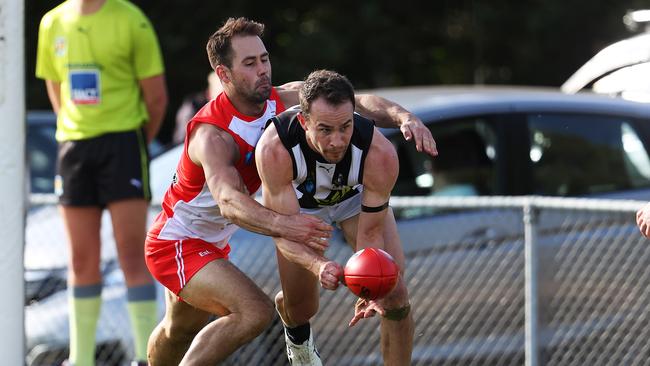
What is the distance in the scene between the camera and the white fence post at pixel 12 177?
4.86 meters

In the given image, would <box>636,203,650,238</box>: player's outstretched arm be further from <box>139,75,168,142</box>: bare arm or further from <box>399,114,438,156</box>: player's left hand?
<box>139,75,168,142</box>: bare arm

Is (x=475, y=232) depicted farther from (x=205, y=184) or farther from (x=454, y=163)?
(x=205, y=184)

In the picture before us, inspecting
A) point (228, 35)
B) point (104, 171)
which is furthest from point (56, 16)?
point (228, 35)

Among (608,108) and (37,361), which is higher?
(608,108)

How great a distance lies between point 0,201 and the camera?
4.92 meters

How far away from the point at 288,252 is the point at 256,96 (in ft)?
2.55

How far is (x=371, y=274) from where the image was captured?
5039 millimetres

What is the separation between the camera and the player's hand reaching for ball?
198 inches

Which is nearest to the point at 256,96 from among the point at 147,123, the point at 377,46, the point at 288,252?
the point at 288,252

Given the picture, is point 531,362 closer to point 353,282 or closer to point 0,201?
point 353,282

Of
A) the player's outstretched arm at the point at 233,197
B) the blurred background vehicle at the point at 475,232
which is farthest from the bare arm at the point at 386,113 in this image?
the blurred background vehicle at the point at 475,232

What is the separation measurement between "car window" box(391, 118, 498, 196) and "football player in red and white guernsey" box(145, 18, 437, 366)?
6.30 ft

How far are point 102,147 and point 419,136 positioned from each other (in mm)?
2395

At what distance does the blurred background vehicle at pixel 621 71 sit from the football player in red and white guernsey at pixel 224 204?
4628 mm
